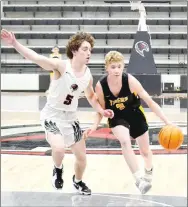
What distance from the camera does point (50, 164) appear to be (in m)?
5.36

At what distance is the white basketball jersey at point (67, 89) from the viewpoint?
348 cm

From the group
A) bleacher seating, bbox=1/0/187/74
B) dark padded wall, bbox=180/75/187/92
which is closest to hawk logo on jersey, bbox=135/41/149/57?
dark padded wall, bbox=180/75/187/92

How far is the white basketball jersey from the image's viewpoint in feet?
11.4

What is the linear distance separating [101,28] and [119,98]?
23.0m

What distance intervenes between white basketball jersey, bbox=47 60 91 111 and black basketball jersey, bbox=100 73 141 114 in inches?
6.9

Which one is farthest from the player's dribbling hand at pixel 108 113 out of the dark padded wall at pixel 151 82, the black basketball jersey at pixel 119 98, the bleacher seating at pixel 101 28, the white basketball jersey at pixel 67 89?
the bleacher seating at pixel 101 28

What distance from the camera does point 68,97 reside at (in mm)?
3535

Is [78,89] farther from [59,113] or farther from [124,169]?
[124,169]

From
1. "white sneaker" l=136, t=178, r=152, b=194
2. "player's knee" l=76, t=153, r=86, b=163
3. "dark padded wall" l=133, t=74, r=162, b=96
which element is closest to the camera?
"white sneaker" l=136, t=178, r=152, b=194

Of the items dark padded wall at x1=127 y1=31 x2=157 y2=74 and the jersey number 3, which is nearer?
the jersey number 3

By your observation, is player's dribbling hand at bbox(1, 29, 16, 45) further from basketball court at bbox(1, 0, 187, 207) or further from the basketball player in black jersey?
basketball court at bbox(1, 0, 187, 207)

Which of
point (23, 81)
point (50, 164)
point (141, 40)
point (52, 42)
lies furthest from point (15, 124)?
point (52, 42)

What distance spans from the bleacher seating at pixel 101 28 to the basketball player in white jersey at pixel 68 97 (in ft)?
72.1

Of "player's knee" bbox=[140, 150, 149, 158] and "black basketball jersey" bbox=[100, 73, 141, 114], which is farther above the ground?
"black basketball jersey" bbox=[100, 73, 141, 114]
